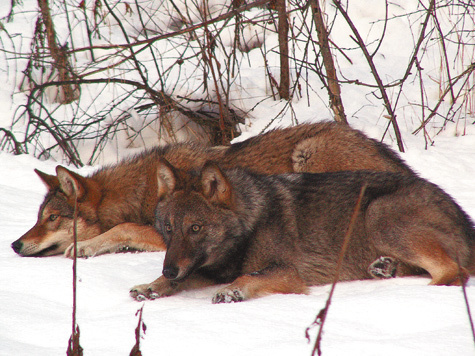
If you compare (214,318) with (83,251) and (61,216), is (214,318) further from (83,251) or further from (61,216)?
(61,216)

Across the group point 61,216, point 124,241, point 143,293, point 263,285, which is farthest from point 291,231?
point 61,216

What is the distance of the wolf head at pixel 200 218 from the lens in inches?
149

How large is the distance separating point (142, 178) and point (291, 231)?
7.09ft

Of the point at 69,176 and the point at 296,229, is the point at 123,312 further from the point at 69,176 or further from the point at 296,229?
the point at 69,176

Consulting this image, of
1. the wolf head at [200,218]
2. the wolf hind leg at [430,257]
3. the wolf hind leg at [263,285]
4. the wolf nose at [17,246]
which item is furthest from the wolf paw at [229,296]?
the wolf nose at [17,246]

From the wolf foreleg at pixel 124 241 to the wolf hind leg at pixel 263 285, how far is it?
1.62 meters

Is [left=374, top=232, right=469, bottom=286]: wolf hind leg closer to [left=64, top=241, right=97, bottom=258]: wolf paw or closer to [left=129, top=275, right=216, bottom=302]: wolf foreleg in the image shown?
[left=129, top=275, right=216, bottom=302]: wolf foreleg

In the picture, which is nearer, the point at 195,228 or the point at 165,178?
the point at 195,228

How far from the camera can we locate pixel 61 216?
17.4ft

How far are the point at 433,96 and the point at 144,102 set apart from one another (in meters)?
5.57

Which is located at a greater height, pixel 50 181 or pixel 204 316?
pixel 50 181

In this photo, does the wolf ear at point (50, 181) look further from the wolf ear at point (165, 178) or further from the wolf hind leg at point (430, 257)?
the wolf hind leg at point (430, 257)

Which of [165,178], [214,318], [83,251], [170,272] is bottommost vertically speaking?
[214,318]

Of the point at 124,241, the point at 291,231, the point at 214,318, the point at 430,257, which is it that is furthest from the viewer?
the point at 124,241
